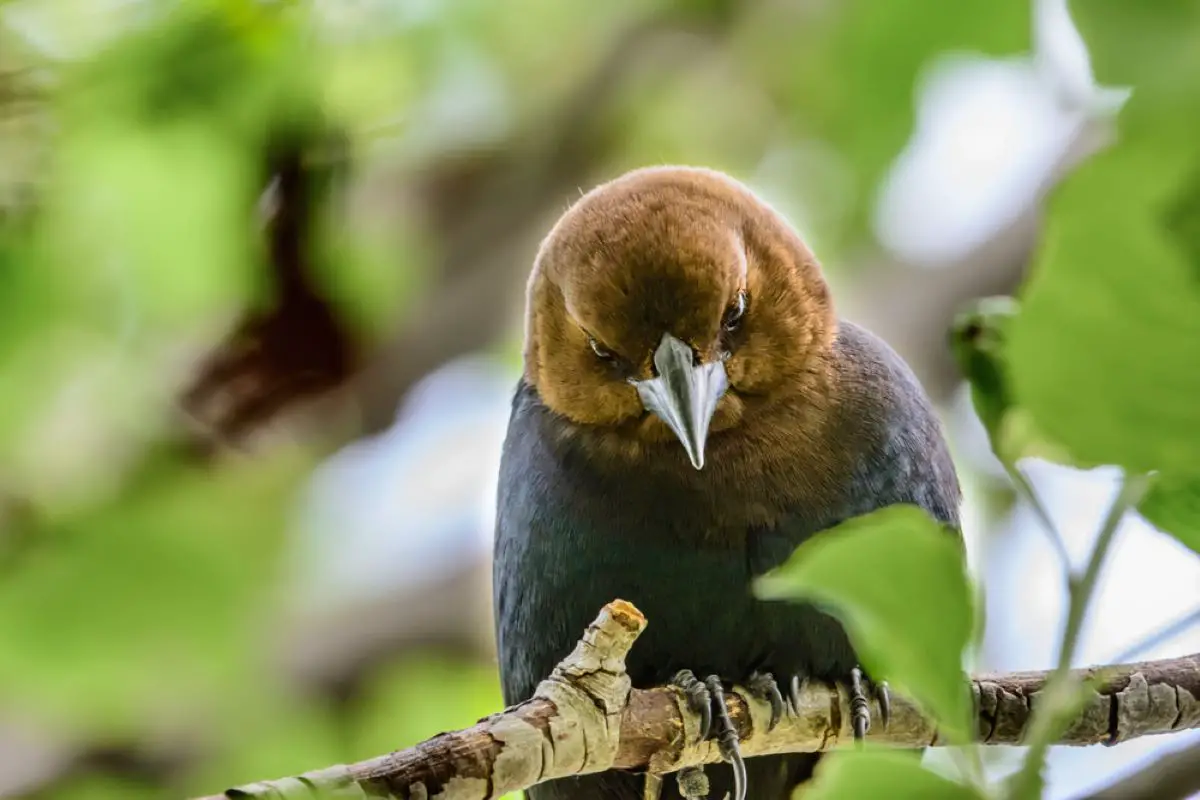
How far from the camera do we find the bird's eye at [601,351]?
231 cm

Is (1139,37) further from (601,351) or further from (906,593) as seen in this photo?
(601,351)

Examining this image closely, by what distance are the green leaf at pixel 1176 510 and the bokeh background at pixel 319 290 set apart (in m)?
0.16

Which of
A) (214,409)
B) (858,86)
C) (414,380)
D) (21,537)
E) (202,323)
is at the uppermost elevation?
(414,380)

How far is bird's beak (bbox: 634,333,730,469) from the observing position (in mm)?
2135

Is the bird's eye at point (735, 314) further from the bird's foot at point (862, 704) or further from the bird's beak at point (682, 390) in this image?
the bird's foot at point (862, 704)

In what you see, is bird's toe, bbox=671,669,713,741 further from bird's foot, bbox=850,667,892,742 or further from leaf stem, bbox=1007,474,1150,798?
leaf stem, bbox=1007,474,1150,798

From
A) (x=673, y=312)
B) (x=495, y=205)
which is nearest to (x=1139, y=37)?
(x=673, y=312)

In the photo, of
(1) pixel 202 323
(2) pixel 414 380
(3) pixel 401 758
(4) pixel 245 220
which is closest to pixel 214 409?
(4) pixel 245 220

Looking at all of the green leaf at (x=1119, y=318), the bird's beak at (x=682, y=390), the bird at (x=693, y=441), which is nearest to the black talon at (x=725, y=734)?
the bird at (x=693, y=441)

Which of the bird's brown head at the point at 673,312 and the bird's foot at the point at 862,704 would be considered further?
the bird's brown head at the point at 673,312

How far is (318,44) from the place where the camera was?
1.37m

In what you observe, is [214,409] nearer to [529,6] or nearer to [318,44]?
[318,44]

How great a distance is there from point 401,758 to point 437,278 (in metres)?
2.80

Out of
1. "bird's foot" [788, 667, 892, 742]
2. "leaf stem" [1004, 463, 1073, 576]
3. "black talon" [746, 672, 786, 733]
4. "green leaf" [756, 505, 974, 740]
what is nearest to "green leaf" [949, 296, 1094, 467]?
"leaf stem" [1004, 463, 1073, 576]
